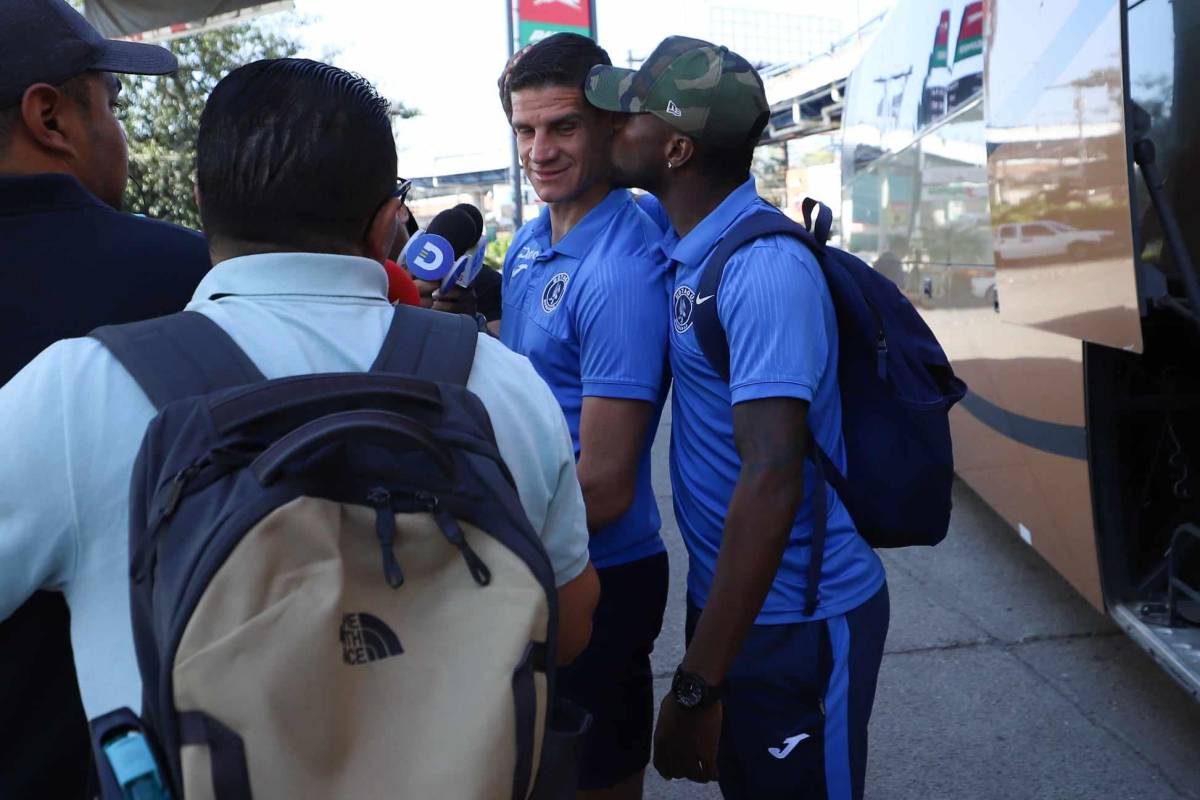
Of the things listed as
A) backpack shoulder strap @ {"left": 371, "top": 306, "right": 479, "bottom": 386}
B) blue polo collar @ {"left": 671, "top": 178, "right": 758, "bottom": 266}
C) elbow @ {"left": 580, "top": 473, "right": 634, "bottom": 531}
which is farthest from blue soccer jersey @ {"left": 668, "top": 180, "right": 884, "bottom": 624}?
backpack shoulder strap @ {"left": 371, "top": 306, "right": 479, "bottom": 386}

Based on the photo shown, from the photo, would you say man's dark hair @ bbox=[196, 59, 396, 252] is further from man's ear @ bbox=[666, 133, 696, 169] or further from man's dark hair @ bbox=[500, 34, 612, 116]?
man's dark hair @ bbox=[500, 34, 612, 116]

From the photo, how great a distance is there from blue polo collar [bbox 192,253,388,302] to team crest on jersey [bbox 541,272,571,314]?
47.3 inches

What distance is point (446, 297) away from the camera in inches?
111

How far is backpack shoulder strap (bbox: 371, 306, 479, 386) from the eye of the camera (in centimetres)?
141

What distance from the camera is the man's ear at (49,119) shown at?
5.76ft

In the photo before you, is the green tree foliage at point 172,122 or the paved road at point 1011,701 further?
the green tree foliage at point 172,122

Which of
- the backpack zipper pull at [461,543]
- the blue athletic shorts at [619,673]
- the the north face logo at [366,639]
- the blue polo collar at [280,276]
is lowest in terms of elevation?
the blue athletic shorts at [619,673]

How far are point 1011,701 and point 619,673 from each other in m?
2.72

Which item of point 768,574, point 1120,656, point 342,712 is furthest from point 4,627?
point 1120,656

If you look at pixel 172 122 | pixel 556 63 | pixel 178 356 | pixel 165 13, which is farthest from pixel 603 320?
pixel 172 122

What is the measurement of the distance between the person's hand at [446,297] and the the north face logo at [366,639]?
161cm

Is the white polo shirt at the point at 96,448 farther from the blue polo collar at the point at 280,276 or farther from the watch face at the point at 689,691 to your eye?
the watch face at the point at 689,691

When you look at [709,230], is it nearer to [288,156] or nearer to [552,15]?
[288,156]

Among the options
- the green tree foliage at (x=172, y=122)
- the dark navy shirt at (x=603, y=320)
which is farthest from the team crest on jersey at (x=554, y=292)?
the green tree foliage at (x=172, y=122)
